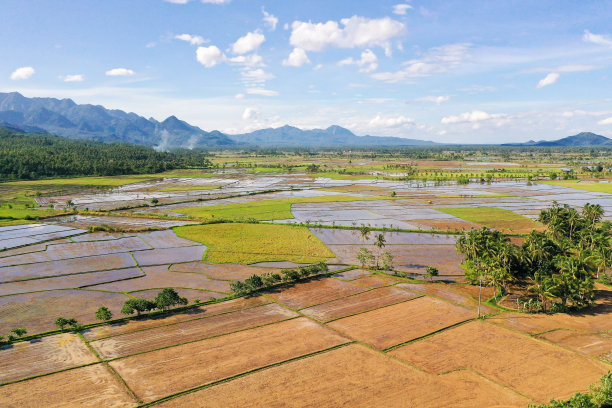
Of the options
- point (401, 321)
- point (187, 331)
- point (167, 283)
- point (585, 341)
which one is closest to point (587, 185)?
point (585, 341)

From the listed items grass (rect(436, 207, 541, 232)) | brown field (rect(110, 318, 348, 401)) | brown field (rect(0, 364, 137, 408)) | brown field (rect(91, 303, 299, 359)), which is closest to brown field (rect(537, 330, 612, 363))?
brown field (rect(110, 318, 348, 401))

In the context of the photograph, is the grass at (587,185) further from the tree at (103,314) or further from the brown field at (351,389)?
the tree at (103,314)

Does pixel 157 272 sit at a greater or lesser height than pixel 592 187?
lesser

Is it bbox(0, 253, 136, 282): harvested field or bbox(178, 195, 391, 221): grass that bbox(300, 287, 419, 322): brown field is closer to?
bbox(0, 253, 136, 282): harvested field

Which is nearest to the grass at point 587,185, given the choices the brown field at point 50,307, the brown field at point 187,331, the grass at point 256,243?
the grass at point 256,243

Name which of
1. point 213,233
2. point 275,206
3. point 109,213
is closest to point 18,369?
point 213,233

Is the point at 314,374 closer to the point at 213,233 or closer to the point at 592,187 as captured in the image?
the point at 213,233

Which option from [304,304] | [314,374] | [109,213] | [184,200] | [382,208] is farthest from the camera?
[184,200]
